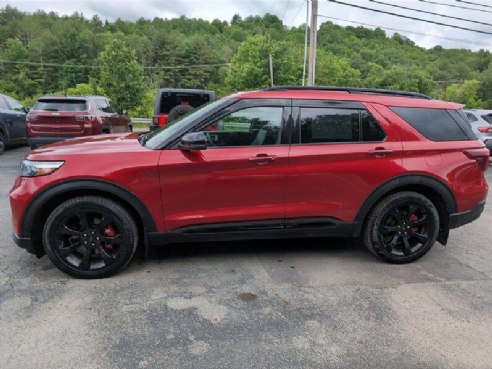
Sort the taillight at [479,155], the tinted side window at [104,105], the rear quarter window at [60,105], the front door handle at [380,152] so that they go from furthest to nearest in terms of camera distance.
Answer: the tinted side window at [104,105], the rear quarter window at [60,105], the taillight at [479,155], the front door handle at [380,152]

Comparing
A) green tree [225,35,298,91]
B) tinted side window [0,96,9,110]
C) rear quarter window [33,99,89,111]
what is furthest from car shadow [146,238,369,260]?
green tree [225,35,298,91]

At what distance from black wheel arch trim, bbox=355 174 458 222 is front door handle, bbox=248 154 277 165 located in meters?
1.02

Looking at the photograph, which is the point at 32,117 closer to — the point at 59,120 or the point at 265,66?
the point at 59,120

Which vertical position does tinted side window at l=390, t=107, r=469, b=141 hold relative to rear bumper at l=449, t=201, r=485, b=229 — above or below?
above

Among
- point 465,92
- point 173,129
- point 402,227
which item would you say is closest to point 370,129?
point 402,227

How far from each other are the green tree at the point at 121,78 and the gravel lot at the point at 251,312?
41956 millimetres

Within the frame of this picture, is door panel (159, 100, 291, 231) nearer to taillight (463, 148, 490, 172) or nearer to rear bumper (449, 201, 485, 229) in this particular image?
rear bumper (449, 201, 485, 229)

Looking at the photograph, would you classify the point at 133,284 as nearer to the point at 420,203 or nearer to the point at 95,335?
the point at 95,335

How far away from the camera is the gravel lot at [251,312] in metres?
2.57

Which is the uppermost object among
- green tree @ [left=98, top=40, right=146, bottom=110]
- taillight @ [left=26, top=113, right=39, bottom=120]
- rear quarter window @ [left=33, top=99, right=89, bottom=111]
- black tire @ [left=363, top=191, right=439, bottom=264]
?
green tree @ [left=98, top=40, right=146, bottom=110]

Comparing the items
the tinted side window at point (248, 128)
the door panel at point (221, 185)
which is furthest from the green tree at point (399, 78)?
the door panel at point (221, 185)

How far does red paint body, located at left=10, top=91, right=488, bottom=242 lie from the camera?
3471 millimetres

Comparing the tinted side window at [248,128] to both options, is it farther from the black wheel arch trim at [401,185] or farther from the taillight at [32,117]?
the taillight at [32,117]

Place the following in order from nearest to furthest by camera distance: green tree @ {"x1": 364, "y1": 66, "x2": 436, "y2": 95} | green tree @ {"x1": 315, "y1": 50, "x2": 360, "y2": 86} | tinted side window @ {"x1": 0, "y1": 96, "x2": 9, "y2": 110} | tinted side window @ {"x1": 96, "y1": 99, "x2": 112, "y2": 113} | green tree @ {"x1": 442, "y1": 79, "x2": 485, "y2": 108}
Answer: tinted side window @ {"x1": 0, "y1": 96, "x2": 9, "y2": 110}, tinted side window @ {"x1": 96, "y1": 99, "x2": 112, "y2": 113}, green tree @ {"x1": 315, "y1": 50, "x2": 360, "y2": 86}, green tree @ {"x1": 364, "y1": 66, "x2": 436, "y2": 95}, green tree @ {"x1": 442, "y1": 79, "x2": 485, "y2": 108}
